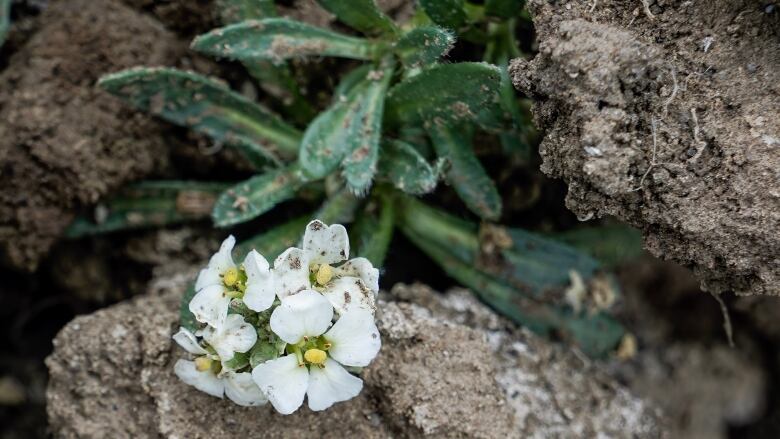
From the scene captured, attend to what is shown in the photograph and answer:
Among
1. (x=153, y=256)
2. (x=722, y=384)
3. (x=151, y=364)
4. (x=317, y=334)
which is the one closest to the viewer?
(x=317, y=334)

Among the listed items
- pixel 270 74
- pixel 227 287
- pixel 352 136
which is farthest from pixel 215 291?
pixel 270 74

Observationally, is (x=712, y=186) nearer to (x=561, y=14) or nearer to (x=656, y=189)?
(x=656, y=189)

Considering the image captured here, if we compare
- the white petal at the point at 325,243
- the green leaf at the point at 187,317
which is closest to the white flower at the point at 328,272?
the white petal at the point at 325,243

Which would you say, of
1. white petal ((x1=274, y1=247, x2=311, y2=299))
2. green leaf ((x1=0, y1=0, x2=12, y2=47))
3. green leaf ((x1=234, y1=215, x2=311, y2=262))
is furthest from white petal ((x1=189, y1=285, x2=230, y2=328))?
green leaf ((x1=0, y1=0, x2=12, y2=47))

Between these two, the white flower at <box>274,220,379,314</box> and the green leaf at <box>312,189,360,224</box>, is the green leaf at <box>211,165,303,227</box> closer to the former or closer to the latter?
the green leaf at <box>312,189,360,224</box>

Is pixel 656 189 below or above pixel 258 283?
above

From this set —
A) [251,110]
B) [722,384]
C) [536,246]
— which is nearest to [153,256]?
[251,110]

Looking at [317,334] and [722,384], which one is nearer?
[317,334]
